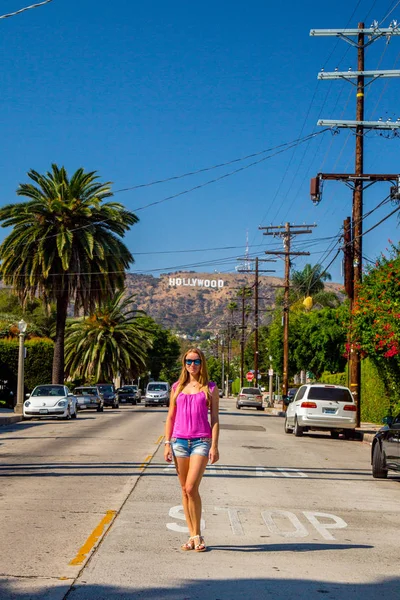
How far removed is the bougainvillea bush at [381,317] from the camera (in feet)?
93.5

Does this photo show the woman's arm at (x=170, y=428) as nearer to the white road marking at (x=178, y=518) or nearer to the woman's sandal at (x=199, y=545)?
the woman's sandal at (x=199, y=545)

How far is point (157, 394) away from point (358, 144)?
35745 mm

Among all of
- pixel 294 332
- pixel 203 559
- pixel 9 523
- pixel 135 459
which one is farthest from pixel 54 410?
pixel 294 332

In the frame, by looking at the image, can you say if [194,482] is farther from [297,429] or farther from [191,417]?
[297,429]

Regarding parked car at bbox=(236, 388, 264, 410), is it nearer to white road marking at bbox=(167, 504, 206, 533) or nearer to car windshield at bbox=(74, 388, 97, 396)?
car windshield at bbox=(74, 388, 97, 396)

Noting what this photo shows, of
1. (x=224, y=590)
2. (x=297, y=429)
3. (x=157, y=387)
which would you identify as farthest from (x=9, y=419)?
(x=157, y=387)

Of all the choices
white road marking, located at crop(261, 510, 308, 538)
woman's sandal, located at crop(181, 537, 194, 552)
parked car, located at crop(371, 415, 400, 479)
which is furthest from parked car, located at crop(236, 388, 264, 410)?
woman's sandal, located at crop(181, 537, 194, 552)

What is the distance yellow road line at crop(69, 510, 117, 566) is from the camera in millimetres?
8512

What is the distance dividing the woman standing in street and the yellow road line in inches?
41.8

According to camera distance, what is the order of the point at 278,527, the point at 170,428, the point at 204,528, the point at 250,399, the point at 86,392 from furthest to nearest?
the point at 250,399 < the point at 86,392 < the point at 278,527 < the point at 204,528 < the point at 170,428

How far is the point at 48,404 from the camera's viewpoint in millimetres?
37000

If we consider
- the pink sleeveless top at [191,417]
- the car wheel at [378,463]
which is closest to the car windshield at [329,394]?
the car wheel at [378,463]

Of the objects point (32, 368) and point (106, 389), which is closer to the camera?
point (32, 368)

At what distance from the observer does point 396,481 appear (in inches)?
700
